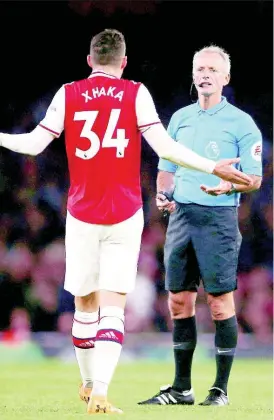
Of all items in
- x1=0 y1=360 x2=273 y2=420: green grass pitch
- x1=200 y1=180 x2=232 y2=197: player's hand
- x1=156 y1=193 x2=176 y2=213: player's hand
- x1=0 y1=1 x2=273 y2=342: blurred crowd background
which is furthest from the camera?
x1=0 y1=1 x2=273 y2=342: blurred crowd background

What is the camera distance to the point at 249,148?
5945mm

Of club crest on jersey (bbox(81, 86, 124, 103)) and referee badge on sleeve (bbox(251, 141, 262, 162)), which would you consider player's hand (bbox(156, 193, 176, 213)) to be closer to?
referee badge on sleeve (bbox(251, 141, 262, 162))

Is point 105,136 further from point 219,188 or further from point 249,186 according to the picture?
point 249,186

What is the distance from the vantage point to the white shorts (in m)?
5.37

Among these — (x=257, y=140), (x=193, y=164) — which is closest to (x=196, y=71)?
(x=257, y=140)

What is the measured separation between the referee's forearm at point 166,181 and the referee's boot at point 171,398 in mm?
1157

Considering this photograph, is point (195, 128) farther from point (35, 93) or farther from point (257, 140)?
point (35, 93)

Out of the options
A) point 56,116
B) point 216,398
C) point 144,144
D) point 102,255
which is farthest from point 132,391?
point 144,144

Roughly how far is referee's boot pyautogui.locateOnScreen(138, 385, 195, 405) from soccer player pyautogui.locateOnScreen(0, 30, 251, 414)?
0.61 meters

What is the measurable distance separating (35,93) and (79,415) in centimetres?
817

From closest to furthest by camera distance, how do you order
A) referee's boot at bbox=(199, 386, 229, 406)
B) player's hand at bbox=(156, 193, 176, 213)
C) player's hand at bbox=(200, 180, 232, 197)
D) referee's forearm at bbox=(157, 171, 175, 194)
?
player's hand at bbox=(200, 180, 232, 197)
referee's boot at bbox=(199, 386, 229, 406)
player's hand at bbox=(156, 193, 176, 213)
referee's forearm at bbox=(157, 171, 175, 194)

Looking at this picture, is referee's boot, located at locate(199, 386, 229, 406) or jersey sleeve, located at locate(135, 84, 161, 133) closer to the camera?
jersey sleeve, located at locate(135, 84, 161, 133)

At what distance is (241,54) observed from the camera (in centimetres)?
1310

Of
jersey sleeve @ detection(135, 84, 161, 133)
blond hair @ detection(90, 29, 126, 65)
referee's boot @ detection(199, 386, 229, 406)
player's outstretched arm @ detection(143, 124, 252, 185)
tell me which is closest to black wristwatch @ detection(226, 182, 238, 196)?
player's outstretched arm @ detection(143, 124, 252, 185)
